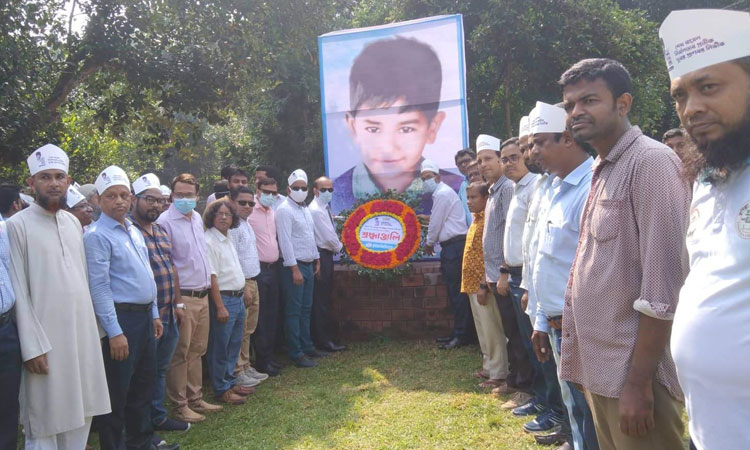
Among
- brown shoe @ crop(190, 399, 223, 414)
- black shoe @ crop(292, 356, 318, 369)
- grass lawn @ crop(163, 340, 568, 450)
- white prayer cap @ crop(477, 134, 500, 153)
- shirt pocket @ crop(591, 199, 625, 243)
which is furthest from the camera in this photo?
black shoe @ crop(292, 356, 318, 369)

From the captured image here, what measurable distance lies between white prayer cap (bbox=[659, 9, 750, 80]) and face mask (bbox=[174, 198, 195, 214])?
4.24 metres

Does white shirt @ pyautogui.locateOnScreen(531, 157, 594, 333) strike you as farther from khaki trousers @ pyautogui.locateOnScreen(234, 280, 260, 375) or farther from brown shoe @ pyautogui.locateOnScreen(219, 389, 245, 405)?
khaki trousers @ pyautogui.locateOnScreen(234, 280, 260, 375)

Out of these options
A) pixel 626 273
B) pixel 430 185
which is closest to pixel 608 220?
pixel 626 273

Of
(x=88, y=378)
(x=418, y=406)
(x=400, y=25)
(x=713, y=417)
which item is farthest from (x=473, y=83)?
(x=713, y=417)

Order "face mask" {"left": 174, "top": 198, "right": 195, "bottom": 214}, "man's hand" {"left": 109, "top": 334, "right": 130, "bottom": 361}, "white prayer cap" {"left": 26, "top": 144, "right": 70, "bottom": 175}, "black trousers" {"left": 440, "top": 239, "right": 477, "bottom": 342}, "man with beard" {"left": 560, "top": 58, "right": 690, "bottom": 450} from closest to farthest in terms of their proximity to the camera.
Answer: "man with beard" {"left": 560, "top": 58, "right": 690, "bottom": 450}, "white prayer cap" {"left": 26, "top": 144, "right": 70, "bottom": 175}, "man's hand" {"left": 109, "top": 334, "right": 130, "bottom": 361}, "face mask" {"left": 174, "top": 198, "right": 195, "bottom": 214}, "black trousers" {"left": 440, "top": 239, "right": 477, "bottom": 342}

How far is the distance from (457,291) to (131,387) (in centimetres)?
395

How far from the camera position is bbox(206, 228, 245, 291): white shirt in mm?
5523

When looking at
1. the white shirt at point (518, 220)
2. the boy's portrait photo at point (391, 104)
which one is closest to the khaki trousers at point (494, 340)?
the white shirt at point (518, 220)

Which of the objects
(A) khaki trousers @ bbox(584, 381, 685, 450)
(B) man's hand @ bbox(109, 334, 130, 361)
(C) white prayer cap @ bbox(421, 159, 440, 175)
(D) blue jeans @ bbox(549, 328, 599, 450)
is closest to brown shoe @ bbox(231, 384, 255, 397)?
(B) man's hand @ bbox(109, 334, 130, 361)

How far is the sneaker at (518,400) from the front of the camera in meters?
4.94

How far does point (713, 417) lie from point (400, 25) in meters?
8.31

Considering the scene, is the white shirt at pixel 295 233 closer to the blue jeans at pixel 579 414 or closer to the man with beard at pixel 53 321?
the man with beard at pixel 53 321

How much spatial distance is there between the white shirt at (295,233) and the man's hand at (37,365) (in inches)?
135

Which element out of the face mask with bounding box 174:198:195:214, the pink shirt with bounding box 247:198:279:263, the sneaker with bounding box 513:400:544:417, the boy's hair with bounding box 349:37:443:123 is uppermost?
the boy's hair with bounding box 349:37:443:123
